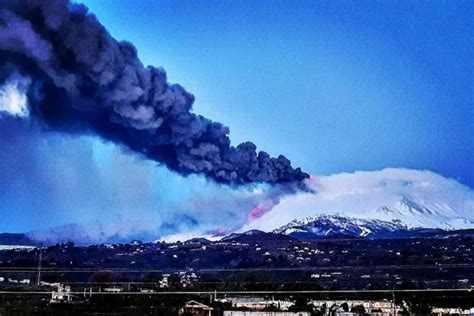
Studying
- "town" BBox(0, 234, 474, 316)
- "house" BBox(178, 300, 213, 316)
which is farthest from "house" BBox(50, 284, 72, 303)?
"house" BBox(178, 300, 213, 316)

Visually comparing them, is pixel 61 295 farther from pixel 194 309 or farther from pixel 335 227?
pixel 335 227

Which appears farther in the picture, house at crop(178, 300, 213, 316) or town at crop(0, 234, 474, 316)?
town at crop(0, 234, 474, 316)

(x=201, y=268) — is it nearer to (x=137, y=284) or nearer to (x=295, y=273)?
(x=295, y=273)

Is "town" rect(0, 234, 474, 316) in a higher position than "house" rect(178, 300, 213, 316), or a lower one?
higher

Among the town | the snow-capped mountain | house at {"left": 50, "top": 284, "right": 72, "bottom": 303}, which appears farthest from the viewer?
the snow-capped mountain

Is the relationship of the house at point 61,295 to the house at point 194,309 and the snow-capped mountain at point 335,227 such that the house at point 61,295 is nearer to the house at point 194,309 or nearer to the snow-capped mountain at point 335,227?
the house at point 194,309

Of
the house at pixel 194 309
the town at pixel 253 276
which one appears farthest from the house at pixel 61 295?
the house at pixel 194 309

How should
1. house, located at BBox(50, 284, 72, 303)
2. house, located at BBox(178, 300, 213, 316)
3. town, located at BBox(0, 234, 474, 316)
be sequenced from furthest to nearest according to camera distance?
town, located at BBox(0, 234, 474, 316)
house, located at BBox(50, 284, 72, 303)
house, located at BBox(178, 300, 213, 316)

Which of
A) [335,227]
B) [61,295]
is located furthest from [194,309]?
[335,227]

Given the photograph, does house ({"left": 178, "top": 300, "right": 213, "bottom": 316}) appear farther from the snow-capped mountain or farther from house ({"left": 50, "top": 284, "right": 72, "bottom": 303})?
the snow-capped mountain
